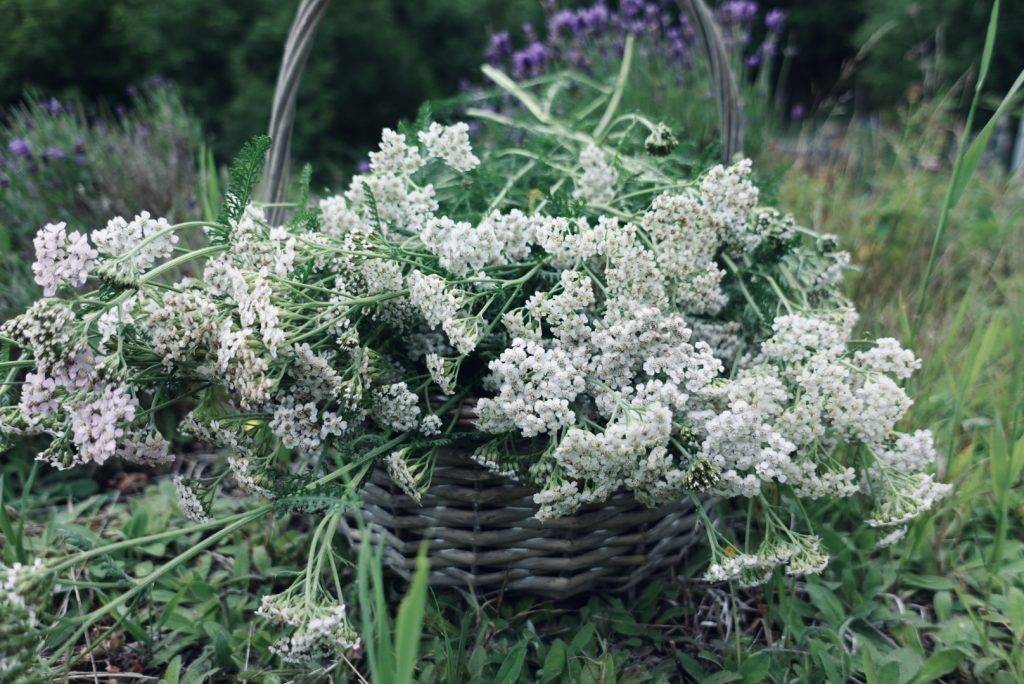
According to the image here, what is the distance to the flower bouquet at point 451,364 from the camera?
1.06m

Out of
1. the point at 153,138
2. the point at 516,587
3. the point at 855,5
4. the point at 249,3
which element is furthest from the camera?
the point at 855,5

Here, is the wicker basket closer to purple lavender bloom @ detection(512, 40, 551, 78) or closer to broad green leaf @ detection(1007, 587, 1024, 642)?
broad green leaf @ detection(1007, 587, 1024, 642)

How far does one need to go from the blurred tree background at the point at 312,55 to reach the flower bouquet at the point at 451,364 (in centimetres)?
255

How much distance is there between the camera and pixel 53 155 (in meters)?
2.45

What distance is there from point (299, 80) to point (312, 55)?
11.1 feet

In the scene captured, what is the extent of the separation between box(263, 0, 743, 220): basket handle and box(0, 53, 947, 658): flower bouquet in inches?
12.0

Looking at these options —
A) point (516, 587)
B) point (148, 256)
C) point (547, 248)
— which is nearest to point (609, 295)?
point (547, 248)

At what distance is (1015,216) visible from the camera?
2.69 metres

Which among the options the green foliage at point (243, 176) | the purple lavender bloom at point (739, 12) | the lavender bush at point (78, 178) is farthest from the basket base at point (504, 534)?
the purple lavender bloom at point (739, 12)

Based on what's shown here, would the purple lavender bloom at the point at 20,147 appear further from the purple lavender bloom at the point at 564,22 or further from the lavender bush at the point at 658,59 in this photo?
the purple lavender bloom at the point at 564,22

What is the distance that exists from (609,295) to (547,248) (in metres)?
0.12

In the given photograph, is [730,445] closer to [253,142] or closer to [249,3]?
[253,142]

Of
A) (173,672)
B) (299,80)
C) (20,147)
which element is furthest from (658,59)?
(173,672)

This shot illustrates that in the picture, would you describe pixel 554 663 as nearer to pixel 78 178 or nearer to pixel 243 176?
pixel 243 176
